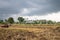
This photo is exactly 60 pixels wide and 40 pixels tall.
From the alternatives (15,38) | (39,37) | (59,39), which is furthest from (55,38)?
(15,38)

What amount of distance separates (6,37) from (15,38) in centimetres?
144

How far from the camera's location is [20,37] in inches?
853

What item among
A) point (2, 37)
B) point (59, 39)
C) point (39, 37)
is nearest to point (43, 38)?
point (39, 37)

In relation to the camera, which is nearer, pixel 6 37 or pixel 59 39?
pixel 6 37

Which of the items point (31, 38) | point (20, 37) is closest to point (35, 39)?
point (31, 38)

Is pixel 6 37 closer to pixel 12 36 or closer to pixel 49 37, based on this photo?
pixel 12 36

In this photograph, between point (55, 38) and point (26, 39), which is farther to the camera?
point (55, 38)

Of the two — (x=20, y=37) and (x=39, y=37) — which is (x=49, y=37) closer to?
(x=39, y=37)

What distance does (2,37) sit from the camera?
2289cm

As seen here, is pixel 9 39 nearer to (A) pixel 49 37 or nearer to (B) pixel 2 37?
(B) pixel 2 37

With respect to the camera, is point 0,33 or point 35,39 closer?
point 35,39

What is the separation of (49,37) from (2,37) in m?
6.62

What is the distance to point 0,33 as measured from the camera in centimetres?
2453

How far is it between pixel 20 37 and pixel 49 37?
466 cm
